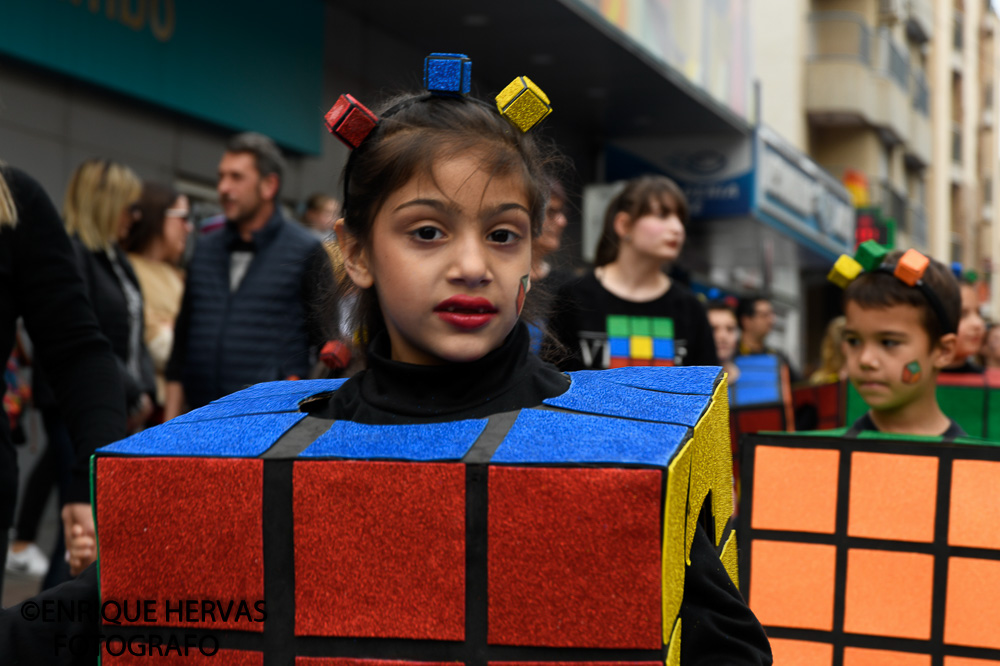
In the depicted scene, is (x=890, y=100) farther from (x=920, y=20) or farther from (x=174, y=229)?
(x=174, y=229)

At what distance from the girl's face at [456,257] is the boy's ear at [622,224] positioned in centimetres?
282

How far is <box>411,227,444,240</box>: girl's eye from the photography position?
1653 millimetres

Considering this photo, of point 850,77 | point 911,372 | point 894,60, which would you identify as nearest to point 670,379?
point 911,372

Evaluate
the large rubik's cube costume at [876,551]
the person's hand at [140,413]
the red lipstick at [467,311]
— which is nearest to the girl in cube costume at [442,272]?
the red lipstick at [467,311]

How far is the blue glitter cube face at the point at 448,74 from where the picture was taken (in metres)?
1.84

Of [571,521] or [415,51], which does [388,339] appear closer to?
[571,521]

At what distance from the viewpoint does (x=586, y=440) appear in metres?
1.28

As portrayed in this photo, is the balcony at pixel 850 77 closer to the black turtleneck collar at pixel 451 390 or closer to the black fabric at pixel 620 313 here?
the black fabric at pixel 620 313

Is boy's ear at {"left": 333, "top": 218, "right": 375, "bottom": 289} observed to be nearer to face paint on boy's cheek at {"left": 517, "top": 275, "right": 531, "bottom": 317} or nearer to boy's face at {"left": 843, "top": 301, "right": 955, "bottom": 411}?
face paint on boy's cheek at {"left": 517, "top": 275, "right": 531, "bottom": 317}

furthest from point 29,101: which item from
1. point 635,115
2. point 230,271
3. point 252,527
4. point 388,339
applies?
point 635,115

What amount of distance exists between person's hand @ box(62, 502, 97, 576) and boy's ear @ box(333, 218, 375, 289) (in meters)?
0.76

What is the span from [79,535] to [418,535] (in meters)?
1.28

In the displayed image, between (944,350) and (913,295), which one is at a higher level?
(913,295)

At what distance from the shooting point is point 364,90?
→ 10312mm
